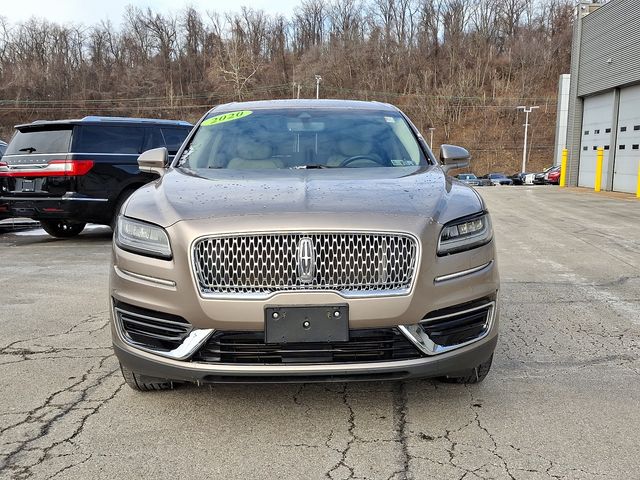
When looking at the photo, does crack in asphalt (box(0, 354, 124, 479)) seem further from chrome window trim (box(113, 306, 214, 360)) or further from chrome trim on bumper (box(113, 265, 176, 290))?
chrome trim on bumper (box(113, 265, 176, 290))

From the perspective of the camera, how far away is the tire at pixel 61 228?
1000 centimetres

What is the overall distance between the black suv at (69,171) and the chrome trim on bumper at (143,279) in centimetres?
629

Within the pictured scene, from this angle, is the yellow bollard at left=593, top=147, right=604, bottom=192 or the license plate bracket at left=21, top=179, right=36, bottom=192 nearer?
the license plate bracket at left=21, top=179, right=36, bottom=192

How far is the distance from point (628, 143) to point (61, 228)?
63.2 feet

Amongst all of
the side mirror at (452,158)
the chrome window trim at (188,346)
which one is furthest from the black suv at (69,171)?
the chrome window trim at (188,346)

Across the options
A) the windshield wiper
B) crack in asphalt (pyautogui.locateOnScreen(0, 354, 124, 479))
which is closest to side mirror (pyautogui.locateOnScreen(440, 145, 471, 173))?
the windshield wiper

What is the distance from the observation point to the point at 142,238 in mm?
2816

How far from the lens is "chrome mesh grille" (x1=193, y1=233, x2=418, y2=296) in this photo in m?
2.59

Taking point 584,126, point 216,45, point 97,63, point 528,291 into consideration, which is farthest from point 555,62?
point 528,291

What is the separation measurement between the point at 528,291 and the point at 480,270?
332 cm

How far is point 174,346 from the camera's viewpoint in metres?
2.67

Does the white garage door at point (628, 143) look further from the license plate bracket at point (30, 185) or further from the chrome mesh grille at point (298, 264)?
the chrome mesh grille at point (298, 264)

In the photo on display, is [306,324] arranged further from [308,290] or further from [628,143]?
[628,143]

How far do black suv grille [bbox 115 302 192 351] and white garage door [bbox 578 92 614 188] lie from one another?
23.0 m
